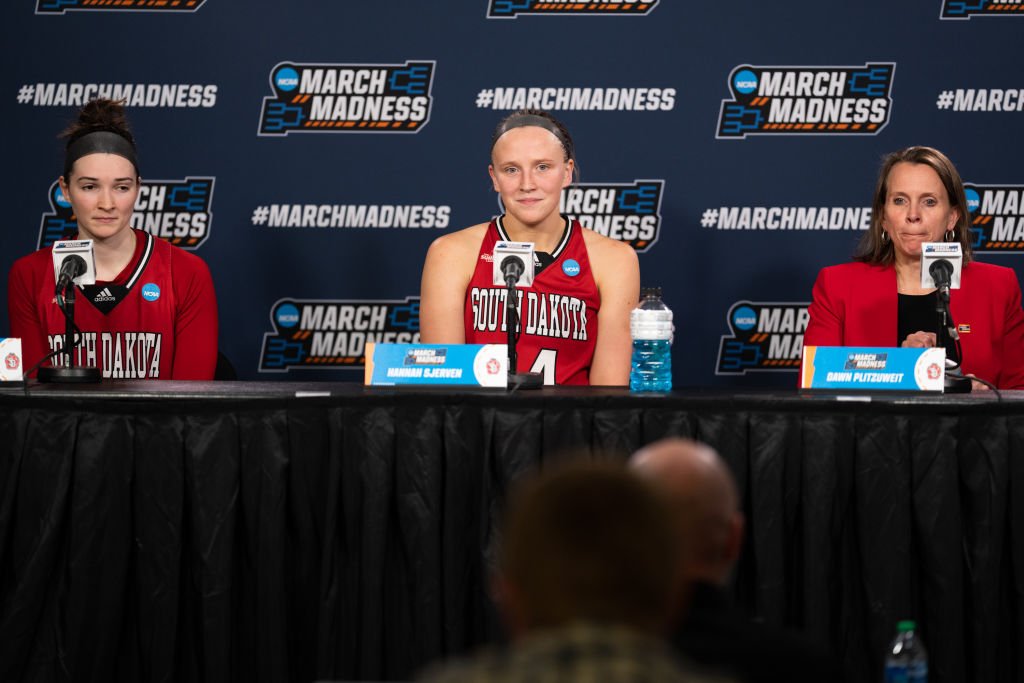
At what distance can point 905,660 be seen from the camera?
2.20 m

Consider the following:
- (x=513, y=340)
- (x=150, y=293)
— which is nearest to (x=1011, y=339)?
(x=513, y=340)

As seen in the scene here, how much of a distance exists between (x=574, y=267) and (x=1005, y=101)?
6.20 feet

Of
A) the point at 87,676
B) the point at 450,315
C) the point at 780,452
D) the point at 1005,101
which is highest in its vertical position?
the point at 1005,101

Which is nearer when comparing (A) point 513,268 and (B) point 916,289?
(A) point 513,268

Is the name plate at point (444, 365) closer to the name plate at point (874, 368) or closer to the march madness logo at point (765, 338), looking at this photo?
the name plate at point (874, 368)

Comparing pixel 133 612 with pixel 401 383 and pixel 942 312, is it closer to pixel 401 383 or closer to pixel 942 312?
pixel 401 383

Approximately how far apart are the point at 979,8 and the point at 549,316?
2.13 m

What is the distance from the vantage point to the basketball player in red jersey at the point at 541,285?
3.27 metres

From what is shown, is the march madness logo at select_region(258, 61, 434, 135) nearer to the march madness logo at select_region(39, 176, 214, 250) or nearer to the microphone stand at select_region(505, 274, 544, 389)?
the march madness logo at select_region(39, 176, 214, 250)

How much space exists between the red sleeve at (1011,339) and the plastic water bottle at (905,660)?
4.26ft

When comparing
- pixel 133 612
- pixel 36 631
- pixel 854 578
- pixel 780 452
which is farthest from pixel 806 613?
pixel 36 631

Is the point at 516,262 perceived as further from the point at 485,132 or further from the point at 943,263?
the point at 485,132

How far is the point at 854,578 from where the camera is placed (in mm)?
2270

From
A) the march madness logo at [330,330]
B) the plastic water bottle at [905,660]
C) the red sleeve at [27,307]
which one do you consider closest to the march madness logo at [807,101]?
the march madness logo at [330,330]
